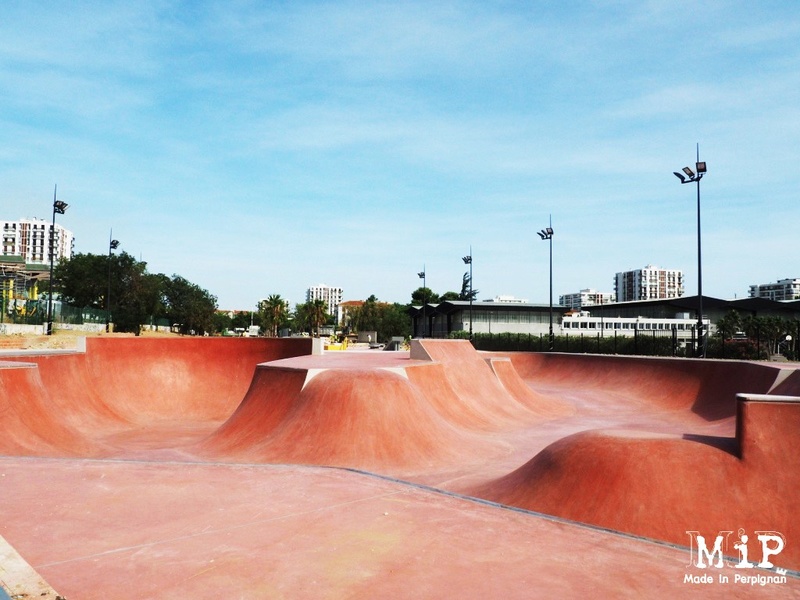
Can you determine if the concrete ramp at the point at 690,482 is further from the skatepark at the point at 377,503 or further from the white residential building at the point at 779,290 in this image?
the white residential building at the point at 779,290

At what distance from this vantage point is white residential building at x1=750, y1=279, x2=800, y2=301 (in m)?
184

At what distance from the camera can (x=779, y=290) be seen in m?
187

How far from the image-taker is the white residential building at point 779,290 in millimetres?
184375

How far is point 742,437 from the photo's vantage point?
7.66 meters

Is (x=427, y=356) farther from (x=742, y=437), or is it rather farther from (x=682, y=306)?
(x=682, y=306)

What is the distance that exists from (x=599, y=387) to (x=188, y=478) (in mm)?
23156

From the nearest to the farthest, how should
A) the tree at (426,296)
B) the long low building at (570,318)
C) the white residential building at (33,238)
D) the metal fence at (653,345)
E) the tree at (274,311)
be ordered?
the metal fence at (653,345) < the long low building at (570,318) < the tree at (274,311) < the tree at (426,296) < the white residential building at (33,238)

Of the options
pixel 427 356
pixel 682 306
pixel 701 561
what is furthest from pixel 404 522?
pixel 682 306

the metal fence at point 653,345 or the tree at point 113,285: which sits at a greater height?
the tree at point 113,285

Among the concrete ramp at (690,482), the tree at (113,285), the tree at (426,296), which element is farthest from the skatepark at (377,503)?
the tree at (426,296)

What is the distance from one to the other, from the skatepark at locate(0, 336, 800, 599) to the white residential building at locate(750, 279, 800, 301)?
208143 millimetres

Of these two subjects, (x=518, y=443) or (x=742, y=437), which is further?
(x=518, y=443)

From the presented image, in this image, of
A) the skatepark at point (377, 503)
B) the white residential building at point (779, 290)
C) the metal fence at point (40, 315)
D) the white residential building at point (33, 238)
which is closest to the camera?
the skatepark at point (377, 503)

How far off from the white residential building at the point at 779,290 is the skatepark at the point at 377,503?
20814cm
